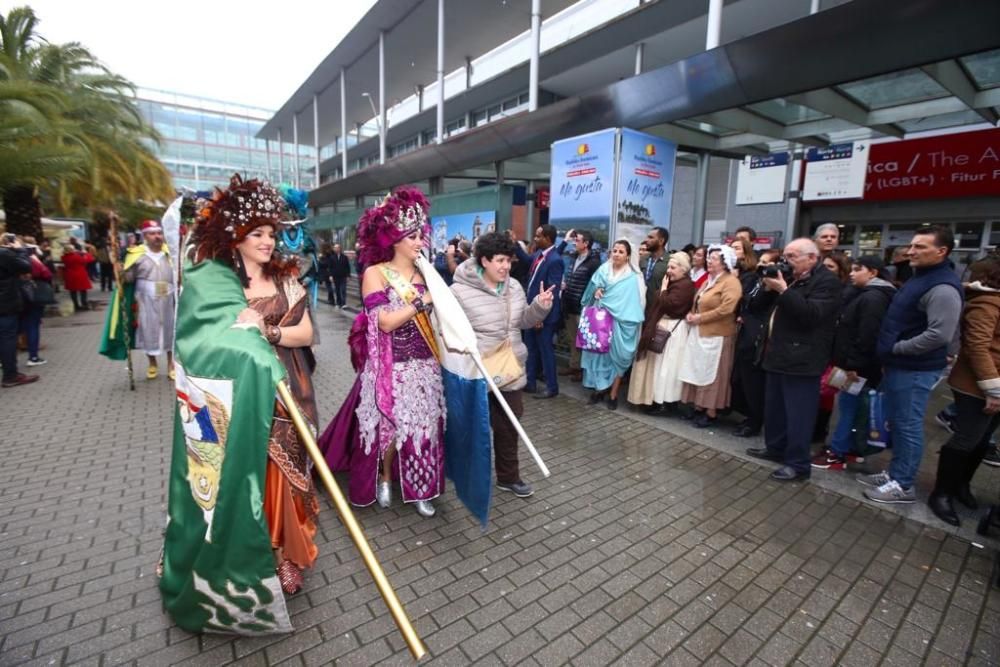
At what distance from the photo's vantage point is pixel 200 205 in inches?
95.7

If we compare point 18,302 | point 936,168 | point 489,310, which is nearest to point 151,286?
point 18,302

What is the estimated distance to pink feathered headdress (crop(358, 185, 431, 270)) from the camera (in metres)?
2.87

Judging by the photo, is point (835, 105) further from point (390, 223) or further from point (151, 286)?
point (151, 286)

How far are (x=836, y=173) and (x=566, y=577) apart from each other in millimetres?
13436

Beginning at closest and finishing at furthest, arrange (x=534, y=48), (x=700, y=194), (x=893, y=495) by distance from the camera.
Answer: (x=893, y=495), (x=700, y=194), (x=534, y=48)

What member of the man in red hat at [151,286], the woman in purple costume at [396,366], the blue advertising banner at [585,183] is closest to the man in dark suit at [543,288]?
the blue advertising banner at [585,183]

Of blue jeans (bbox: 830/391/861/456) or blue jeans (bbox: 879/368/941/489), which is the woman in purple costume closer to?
blue jeans (bbox: 879/368/941/489)

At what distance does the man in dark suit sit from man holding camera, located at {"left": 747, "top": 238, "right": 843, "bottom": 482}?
7.90 ft

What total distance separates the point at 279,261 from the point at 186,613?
1.64m

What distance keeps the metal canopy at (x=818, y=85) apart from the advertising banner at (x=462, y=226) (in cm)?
153

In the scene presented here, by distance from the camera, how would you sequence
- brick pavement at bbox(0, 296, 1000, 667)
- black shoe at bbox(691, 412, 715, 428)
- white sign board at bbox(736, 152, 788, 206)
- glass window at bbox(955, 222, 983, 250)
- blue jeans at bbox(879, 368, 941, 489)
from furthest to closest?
white sign board at bbox(736, 152, 788, 206) < glass window at bbox(955, 222, 983, 250) < black shoe at bbox(691, 412, 715, 428) < blue jeans at bbox(879, 368, 941, 489) < brick pavement at bbox(0, 296, 1000, 667)

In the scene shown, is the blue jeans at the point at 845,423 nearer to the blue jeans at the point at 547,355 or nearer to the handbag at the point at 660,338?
the handbag at the point at 660,338

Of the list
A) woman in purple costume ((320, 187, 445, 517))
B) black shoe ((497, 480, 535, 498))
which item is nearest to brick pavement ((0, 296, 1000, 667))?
black shoe ((497, 480, 535, 498))

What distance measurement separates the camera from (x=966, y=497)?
349 cm
